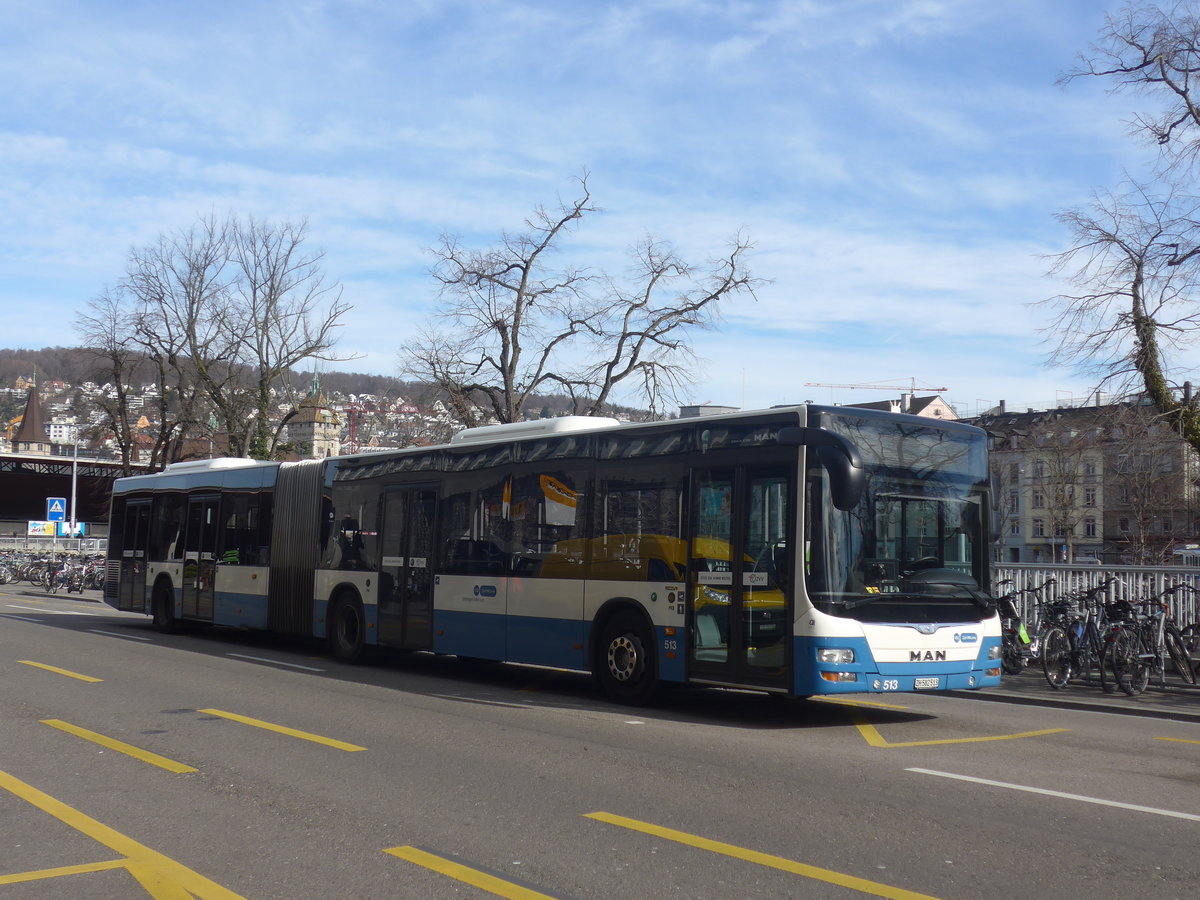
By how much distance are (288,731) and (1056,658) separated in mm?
9730

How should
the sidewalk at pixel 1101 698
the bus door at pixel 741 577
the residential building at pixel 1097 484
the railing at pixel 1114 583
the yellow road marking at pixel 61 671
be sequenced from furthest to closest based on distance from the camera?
the residential building at pixel 1097 484 < the railing at pixel 1114 583 < the yellow road marking at pixel 61 671 < the sidewalk at pixel 1101 698 < the bus door at pixel 741 577

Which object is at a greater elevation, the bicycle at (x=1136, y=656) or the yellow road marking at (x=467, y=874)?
the bicycle at (x=1136, y=656)

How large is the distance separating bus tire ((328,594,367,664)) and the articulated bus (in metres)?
0.05

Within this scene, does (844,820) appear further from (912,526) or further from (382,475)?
(382,475)

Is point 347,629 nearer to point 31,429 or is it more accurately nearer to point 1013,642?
point 1013,642

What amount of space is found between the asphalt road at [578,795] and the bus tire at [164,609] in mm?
9087

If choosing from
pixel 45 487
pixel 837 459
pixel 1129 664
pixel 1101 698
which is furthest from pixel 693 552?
pixel 45 487

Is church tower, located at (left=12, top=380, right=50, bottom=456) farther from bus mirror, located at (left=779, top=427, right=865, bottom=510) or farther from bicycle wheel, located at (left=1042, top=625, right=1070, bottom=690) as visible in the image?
bus mirror, located at (left=779, top=427, right=865, bottom=510)

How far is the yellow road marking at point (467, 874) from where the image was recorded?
541 cm

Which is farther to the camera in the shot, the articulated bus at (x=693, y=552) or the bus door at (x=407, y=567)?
the bus door at (x=407, y=567)

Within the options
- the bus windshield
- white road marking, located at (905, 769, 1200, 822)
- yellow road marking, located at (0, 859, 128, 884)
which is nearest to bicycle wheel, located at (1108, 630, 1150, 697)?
the bus windshield

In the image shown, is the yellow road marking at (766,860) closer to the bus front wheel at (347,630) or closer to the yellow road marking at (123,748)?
the yellow road marking at (123,748)

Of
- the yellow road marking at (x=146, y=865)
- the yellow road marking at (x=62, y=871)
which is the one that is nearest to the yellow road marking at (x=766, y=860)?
the yellow road marking at (x=146, y=865)

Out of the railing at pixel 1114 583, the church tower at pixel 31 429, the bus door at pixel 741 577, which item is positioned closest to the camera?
the bus door at pixel 741 577
